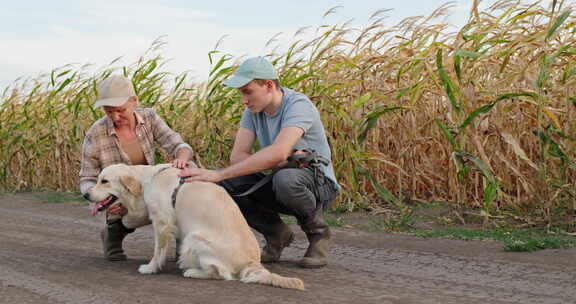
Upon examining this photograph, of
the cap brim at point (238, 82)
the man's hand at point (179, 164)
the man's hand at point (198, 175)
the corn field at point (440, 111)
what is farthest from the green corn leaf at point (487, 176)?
the man's hand at point (179, 164)

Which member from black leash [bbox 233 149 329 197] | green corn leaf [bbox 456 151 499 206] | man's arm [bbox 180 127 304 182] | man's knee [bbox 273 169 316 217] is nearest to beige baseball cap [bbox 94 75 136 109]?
man's arm [bbox 180 127 304 182]

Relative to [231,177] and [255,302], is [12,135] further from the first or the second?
[255,302]

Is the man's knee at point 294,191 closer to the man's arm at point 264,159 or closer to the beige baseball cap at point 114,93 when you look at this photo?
the man's arm at point 264,159

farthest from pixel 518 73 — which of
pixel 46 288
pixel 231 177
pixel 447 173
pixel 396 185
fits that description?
pixel 46 288

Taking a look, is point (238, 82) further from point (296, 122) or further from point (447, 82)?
point (447, 82)

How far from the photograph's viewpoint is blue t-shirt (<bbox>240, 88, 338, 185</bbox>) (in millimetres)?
4547

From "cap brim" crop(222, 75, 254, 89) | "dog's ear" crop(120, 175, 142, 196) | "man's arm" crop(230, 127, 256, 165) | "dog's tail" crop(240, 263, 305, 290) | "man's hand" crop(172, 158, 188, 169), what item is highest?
"cap brim" crop(222, 75, 254, 89)

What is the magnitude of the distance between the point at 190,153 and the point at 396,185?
3280 millimetres

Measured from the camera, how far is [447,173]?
23.4 ft

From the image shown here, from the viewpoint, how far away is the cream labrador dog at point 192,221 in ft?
13.3

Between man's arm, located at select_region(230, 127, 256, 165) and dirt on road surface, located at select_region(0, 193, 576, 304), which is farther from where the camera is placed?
man's arm, located at select_region(230, 127, 256, 165)

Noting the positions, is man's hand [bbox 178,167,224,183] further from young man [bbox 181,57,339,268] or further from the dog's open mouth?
the dog's open mouth

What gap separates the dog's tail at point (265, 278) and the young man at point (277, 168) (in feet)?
2.16

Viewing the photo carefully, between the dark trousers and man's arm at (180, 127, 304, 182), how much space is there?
0.15m
